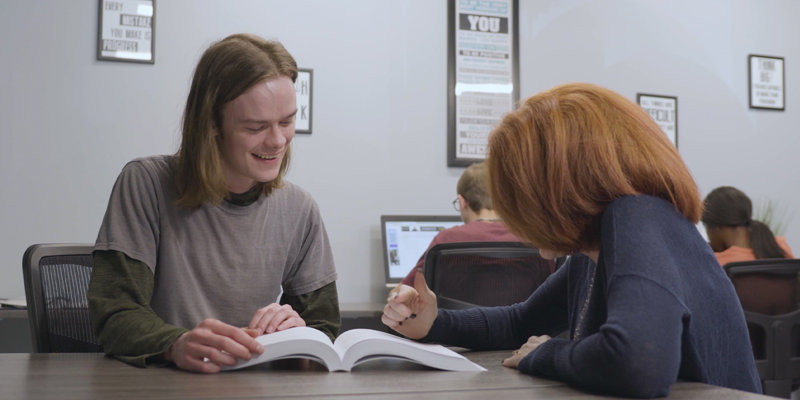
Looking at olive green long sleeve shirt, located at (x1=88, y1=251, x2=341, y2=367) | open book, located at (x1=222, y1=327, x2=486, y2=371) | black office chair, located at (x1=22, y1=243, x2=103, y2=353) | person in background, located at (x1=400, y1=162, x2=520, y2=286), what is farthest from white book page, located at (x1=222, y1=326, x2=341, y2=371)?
person in background, located at (x1=400, y1=162, x2=520, y2=286)

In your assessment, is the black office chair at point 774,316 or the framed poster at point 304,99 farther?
the framed poster at point 304,99

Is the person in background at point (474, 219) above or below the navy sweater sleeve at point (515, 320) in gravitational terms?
above

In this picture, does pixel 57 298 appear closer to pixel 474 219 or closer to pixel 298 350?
pixel 298 350

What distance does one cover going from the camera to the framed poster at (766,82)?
4297 millimetres

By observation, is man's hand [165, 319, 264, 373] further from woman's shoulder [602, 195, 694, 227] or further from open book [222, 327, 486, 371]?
woman's shoulder [602, 195, 694, 227]

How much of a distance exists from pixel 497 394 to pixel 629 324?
18 cm

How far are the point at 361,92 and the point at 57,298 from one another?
2.31 m

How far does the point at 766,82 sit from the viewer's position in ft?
14.2

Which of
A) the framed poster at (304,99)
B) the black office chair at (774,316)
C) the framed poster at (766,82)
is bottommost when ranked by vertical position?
the black office chair at (774,316)

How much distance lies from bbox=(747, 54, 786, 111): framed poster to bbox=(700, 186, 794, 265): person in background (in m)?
1.27

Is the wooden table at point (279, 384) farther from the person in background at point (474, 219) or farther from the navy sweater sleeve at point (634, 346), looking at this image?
the person in background at point (474, 219)

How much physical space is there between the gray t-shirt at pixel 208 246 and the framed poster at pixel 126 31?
2.02 metres

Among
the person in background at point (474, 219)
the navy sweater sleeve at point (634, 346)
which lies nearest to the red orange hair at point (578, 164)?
the navy sweater sleeve at point (634, 346)

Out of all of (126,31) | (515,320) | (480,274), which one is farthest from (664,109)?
(515,320)
